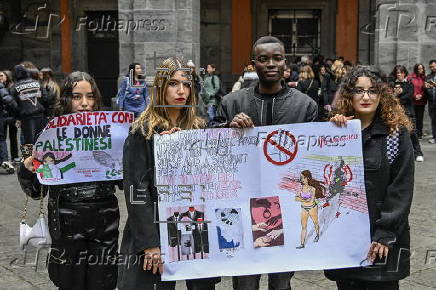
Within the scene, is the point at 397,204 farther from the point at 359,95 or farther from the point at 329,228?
the point at 359,95

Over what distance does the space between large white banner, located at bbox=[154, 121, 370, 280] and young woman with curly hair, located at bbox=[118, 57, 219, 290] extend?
0.21 feet

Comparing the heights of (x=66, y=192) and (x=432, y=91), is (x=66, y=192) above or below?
below

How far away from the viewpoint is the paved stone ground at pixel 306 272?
15.8 feet

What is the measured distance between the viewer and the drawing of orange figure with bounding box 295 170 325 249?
10.8 feet

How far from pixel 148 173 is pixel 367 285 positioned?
136cm

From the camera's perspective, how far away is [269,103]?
137 inches

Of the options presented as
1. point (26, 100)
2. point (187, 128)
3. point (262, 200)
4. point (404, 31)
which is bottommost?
point (262, 200)

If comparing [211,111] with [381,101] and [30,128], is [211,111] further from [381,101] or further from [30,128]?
[381,101]

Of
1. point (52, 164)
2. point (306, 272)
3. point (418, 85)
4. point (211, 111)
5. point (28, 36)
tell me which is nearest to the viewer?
point (52, 164)

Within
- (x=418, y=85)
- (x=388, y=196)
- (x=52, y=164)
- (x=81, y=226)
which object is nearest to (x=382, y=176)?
(x=388, y=196)

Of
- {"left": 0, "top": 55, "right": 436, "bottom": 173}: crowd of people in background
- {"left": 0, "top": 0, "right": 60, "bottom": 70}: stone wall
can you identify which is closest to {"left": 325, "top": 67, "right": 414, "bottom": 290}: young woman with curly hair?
{"left": 0, "top": 55, "right": 436, "bottom": 173}: crowd of people in background

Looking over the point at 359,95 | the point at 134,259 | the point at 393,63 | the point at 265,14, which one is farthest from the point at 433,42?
the point at 134,259

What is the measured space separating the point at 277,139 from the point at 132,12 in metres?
10.7

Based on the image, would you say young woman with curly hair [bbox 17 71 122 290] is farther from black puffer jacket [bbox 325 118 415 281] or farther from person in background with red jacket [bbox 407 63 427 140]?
person in background with red jacket [bbox 407 63 427 140]
